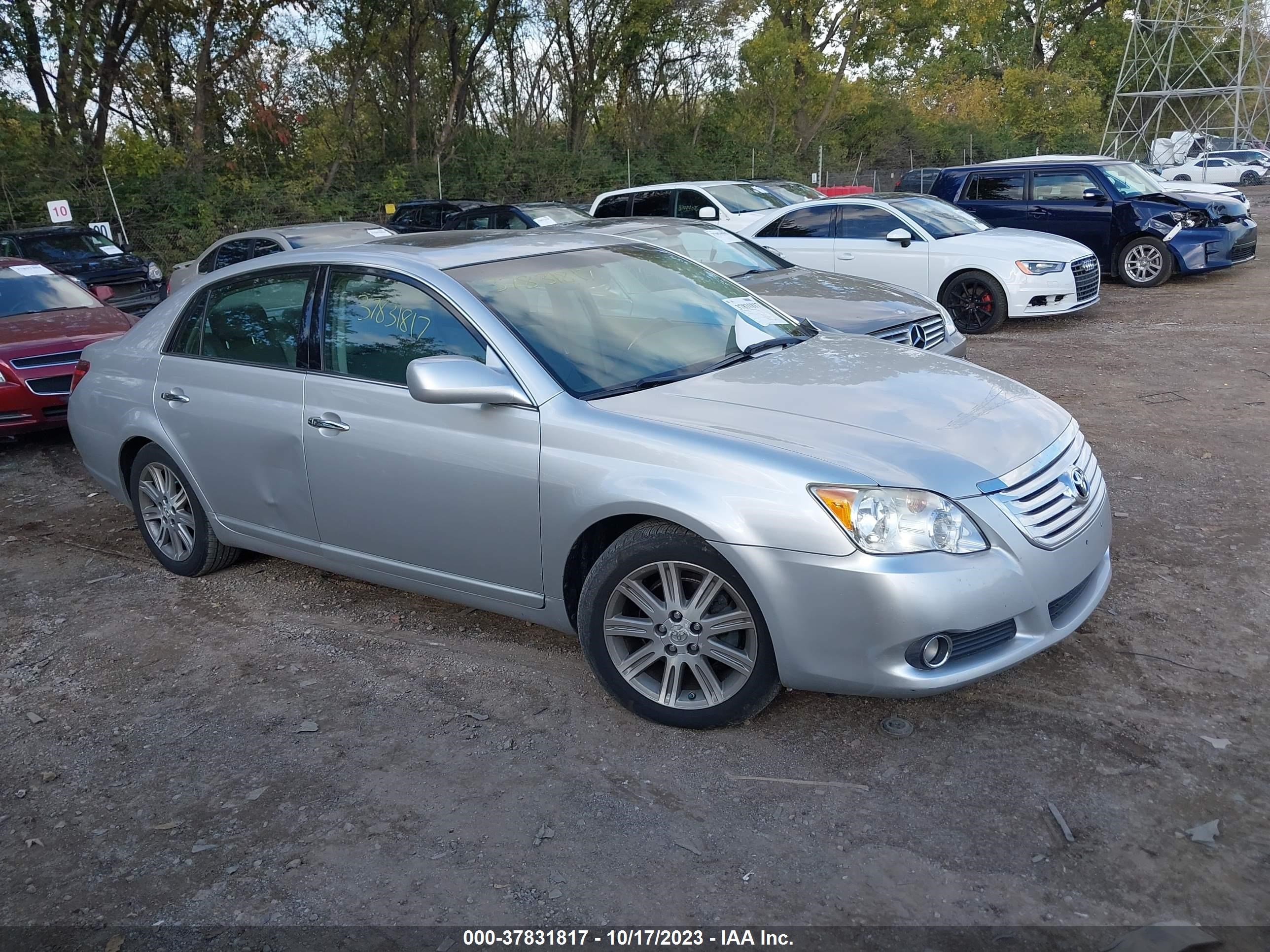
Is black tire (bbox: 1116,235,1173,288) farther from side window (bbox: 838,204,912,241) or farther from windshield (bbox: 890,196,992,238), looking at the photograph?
side window (bbox: 838,204,912,241)

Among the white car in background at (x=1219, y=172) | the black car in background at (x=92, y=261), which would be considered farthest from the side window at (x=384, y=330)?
the white car in background at (x=1219, y=172)

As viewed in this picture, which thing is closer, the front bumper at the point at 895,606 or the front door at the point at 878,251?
the front bumper at the point at 895,606

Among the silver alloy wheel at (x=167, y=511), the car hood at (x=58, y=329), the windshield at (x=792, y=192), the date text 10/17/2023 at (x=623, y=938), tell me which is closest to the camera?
the date text 10/17/2023 at (x=623, y=938)

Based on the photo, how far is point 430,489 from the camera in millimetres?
4031

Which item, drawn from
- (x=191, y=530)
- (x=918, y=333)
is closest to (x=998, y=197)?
(x=918, y=333)

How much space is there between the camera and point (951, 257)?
11195 millimetres

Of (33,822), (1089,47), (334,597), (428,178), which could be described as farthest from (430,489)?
(1089,47)

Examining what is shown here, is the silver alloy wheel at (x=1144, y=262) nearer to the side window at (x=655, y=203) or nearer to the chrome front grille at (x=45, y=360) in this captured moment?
the side window at (x=655, y=203)

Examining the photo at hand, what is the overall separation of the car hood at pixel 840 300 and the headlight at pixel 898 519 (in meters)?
4.31

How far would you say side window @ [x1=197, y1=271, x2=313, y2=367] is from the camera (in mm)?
4578

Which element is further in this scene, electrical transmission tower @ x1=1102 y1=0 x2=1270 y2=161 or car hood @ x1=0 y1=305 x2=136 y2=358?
electrical transmission tower @ x1=1102 y1=0 x2=1270 y2=161

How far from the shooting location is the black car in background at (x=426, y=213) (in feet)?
59.0

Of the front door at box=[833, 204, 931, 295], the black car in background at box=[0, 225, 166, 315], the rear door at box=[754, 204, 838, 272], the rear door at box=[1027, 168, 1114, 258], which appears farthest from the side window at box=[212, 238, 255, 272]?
the rear door at box=[1027, 168, 1114, 258]

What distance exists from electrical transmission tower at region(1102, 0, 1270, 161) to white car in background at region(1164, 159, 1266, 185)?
1.88m
